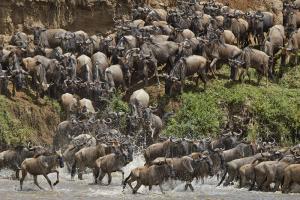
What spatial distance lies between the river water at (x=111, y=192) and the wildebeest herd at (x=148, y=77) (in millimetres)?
412

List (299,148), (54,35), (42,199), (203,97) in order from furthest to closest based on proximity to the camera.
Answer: (54,35)
(203,97)
(299,148)
(42,199)

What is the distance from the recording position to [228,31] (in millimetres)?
43375

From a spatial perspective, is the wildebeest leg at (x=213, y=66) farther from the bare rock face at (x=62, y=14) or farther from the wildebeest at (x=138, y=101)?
the bare rock face at (x=62, y=14)

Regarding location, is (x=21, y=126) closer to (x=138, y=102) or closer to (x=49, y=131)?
(x=49, y=131)

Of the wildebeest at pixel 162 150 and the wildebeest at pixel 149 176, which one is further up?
the wildebeest at pixel 162 150

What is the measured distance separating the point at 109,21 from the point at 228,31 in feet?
17.7

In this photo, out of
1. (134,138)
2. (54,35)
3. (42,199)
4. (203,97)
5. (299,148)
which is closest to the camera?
(42,199)

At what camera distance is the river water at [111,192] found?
1147 inches

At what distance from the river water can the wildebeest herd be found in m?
0.41

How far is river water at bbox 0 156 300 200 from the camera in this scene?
29141mm

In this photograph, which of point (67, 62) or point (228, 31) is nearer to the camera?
point (67, 62)

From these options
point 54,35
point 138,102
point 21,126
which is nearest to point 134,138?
point 138,102

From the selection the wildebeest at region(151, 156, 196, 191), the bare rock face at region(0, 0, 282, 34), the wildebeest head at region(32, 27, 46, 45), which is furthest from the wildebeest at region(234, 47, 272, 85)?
the wildebeest at region(151, 156, 196, 191)

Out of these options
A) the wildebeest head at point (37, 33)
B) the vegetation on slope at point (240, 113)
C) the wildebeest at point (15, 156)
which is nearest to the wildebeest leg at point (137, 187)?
the wildebeest at point (15, 156)
